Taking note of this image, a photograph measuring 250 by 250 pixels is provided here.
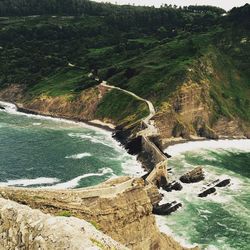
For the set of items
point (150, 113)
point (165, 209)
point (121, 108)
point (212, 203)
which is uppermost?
point (150, 113)

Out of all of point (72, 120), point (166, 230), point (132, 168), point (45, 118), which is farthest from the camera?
point (45, 118)

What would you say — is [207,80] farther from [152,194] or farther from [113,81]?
[152,194]

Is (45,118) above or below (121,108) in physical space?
below

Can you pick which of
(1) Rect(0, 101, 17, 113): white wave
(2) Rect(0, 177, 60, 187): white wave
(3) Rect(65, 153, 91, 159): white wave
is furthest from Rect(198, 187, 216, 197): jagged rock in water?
(1) Rect(0, 101, 17, 113): white wave

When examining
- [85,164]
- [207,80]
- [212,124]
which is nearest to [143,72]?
[207,80]

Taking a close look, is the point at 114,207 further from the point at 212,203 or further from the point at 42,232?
the point at 42,232

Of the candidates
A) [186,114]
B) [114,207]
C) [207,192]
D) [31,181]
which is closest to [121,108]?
[186,114]

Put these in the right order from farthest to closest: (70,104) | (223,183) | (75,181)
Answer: (70,104) → (223,183) → (75,181)

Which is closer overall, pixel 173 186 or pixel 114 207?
pixel 114 207
